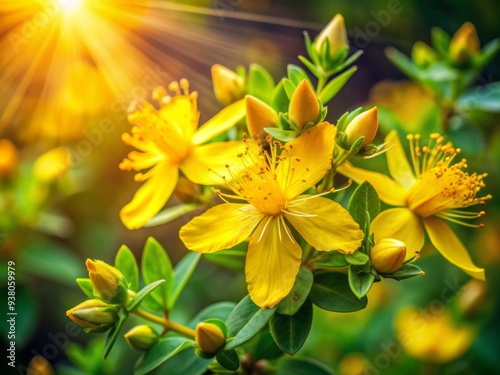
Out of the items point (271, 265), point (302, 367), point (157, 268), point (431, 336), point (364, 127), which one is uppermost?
point (364, 127)

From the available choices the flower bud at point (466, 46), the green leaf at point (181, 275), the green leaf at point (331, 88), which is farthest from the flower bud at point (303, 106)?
the flower bud at point (466, 46)

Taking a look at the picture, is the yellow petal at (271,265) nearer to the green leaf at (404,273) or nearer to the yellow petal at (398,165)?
the green leaf at (404,273)

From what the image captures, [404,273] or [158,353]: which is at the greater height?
[404,273]

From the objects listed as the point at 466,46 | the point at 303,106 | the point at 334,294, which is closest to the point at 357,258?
the point at 334,294

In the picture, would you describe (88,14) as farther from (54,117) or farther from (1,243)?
(1,243)

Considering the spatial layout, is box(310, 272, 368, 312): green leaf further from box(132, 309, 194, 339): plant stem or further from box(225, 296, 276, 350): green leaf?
box(132, 309, 194, 339): plant stem

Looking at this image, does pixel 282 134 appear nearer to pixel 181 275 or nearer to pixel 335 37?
pixel 335 37

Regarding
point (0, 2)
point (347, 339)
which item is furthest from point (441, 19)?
point (0, 2)
